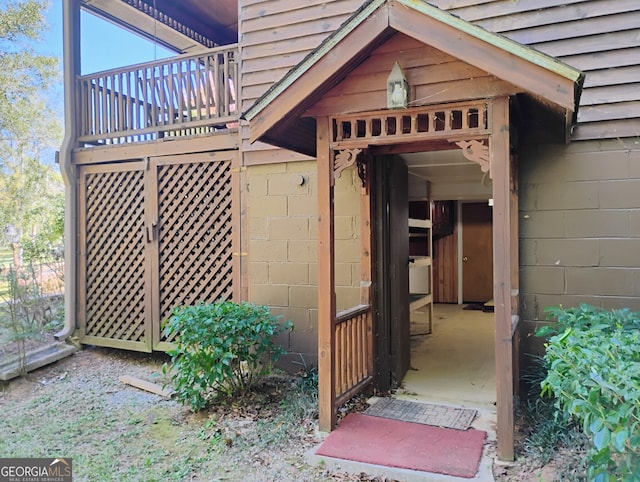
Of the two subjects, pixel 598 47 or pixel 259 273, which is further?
pixel 259 273

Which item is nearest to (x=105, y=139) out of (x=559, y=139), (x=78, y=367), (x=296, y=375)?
(x=78, y=367)

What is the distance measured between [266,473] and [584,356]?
2.05 meters

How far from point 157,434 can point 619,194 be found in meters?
4.20

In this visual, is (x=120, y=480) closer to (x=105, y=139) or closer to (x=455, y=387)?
(x=455, y=387)

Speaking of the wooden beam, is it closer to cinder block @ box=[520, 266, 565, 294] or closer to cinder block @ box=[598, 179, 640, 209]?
cinder block @ box=[598, 179, 640, 209]

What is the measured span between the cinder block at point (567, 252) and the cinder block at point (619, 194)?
32 centimetres

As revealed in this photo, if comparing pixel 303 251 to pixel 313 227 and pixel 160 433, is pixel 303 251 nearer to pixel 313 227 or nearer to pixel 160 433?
pixel 313 227

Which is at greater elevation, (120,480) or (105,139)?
(105,139)

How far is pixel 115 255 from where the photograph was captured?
6.02 metres

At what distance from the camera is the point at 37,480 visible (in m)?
3.16

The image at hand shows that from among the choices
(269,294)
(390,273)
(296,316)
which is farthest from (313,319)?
(390,273)

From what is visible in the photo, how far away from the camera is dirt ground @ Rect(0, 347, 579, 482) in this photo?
3.01 m

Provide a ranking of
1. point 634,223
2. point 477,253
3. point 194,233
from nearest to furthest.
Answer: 1. point 634,223
2. point 194,233
3. point 477,253

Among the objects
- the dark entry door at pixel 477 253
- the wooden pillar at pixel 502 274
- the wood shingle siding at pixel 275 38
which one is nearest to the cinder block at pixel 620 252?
the wooden pillar at pixel 502 274
